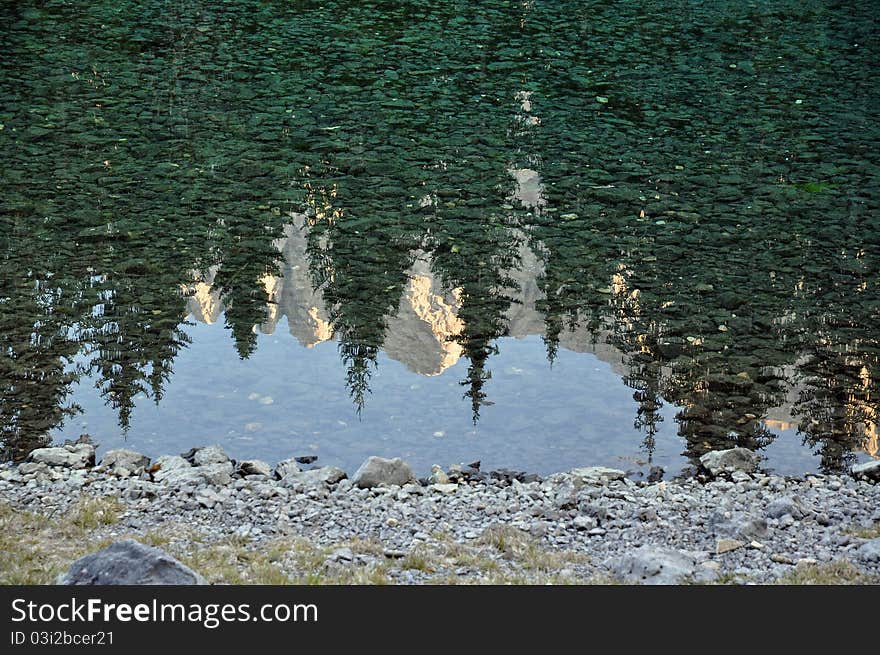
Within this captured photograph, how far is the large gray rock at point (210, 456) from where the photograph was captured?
18.3 metres

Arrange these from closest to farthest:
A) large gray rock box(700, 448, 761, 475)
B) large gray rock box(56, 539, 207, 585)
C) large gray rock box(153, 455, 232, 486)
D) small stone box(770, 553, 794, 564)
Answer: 1. large gray rock box(56, 539, 207, 585)
2. small stone box(770, 553, 794, 564)
3. large gray rock box(153, 455, 232, 486)
4. large gray rock box(700, 448, 761, 475)

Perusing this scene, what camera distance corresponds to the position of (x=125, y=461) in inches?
718

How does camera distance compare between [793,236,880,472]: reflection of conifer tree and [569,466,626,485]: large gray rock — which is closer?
[569,466,626,485]: large gray rock

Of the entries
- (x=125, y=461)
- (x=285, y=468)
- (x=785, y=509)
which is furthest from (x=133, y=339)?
(x=785, y=509)

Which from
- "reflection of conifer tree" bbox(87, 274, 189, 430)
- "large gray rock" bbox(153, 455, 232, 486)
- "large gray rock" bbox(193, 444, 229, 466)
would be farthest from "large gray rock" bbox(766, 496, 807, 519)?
"reflection of conifer tree" bbox(87, 274, 189, 430)

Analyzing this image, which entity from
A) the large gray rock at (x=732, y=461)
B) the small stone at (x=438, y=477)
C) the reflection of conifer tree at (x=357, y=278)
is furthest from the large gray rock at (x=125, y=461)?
the large gray rock at (x=732, y=461)

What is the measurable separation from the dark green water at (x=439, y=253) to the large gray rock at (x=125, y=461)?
1.05 m

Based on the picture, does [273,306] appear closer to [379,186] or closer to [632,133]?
[379,186]

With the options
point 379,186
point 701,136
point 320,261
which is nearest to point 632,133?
point 701,136

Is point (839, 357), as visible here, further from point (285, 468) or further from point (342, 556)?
point (342, 556)

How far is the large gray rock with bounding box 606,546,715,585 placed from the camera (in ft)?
43.9

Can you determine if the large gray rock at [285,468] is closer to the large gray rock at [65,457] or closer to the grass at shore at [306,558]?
the grass at shore at [306,558]

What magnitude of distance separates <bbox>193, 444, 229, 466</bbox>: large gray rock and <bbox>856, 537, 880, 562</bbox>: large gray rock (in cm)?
1052

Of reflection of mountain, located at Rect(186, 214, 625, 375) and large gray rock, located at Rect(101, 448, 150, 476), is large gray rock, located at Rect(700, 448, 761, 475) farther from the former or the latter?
large gray rock, located at Rect(101, 448, 150, 476)
